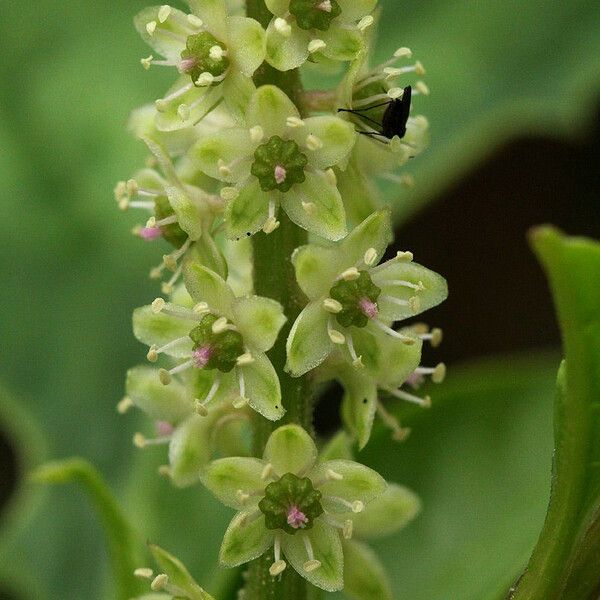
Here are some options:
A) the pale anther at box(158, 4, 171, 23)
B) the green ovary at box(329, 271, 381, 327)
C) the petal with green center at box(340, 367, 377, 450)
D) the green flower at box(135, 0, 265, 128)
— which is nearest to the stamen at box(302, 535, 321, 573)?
the petal with green center at box(340, 367, 377, 450)

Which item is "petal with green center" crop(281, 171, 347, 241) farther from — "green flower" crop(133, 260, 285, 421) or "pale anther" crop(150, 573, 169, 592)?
"pale anther" crop(150, 573, 169, 592)

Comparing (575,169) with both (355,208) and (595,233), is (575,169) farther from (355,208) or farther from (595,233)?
(355,208)

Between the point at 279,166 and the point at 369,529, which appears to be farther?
the point at 369,529

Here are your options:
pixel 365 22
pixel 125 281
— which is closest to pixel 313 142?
pixel 365 22

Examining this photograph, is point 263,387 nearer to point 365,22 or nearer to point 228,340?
point 228,340

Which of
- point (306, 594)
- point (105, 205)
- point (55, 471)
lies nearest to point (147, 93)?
point (105, 205)
